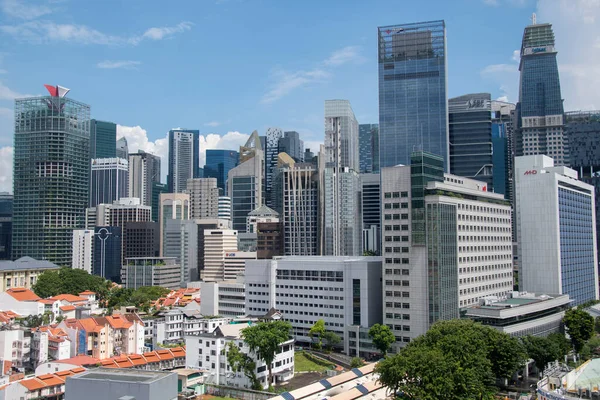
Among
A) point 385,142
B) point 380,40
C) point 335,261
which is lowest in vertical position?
point 335,261

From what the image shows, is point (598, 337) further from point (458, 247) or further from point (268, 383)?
point (268, 383)

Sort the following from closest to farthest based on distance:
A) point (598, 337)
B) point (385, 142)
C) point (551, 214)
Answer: point (598, 337)
point (551, 214)
point (385, 142)

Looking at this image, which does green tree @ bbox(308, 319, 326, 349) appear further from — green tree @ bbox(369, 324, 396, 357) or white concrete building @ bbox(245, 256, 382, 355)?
green tree @ bbox(369, 324, 396, 357)

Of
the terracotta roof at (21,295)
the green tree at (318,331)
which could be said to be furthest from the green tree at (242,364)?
the terracotta roof at (21,295)

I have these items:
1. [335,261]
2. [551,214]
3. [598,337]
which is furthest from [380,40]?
[598,337]

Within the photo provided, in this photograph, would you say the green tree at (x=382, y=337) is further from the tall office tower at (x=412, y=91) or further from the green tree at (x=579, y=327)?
the tall office tower at (x=412, y=91)

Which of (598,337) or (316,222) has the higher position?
(316,222)

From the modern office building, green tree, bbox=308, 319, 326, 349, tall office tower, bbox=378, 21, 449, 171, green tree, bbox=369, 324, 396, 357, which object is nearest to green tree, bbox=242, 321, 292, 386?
green tree, bbox=369, 324, 396, 357

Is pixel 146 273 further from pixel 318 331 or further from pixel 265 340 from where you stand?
pixel 265 340
